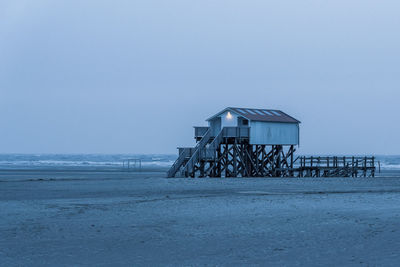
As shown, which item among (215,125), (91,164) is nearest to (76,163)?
(91,164)

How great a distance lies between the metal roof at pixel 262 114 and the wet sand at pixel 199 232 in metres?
26.1

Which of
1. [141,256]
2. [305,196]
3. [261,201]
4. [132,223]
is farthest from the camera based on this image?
[305,196]

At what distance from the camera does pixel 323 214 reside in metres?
19.4

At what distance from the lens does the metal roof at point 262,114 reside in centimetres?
5072

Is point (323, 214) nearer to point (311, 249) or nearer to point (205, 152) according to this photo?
point (311, 249)

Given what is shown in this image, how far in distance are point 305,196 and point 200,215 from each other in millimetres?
8979

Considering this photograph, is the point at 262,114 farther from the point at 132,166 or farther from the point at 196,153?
the point at 132,166

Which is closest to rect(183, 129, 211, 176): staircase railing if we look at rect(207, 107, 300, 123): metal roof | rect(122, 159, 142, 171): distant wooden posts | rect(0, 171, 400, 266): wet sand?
rect(207, 107, 300, 123): metal roof

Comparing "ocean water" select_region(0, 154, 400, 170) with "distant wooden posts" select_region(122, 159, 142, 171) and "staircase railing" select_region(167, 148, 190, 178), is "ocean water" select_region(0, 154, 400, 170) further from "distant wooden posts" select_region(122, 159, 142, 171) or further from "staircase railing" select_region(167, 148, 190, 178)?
"staircase railing" select_region(167, 148, 190, 178)

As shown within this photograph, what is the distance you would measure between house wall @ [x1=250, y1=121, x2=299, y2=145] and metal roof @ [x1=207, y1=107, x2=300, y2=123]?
336 millimetres

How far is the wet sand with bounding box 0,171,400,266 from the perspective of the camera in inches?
468

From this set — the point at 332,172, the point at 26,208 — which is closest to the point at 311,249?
the point at 26,208

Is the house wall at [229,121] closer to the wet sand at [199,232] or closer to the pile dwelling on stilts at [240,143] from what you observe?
the pile dwelling on stilts at [240,143]

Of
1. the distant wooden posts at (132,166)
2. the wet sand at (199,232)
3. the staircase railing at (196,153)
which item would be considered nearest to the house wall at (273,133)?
the staircase railing at (196,153)
